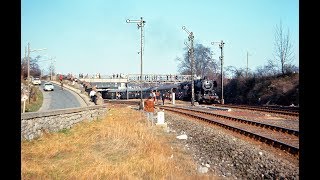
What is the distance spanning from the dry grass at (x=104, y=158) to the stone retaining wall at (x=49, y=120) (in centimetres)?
40

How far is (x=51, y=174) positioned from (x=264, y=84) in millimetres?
38159

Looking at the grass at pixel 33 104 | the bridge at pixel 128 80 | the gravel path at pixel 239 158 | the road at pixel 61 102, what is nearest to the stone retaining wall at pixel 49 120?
the road at pixel 61 102

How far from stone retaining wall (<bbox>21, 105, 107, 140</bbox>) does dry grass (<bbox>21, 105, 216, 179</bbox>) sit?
396 mm

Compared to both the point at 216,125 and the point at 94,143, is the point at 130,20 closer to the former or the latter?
the point at 216,125

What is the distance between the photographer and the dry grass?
7.90m

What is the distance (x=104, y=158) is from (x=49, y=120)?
552 centimetres

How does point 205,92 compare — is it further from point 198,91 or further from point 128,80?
point 128,80

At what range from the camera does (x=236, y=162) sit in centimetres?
917

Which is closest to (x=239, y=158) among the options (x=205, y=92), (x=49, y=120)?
(x=49, y=120)

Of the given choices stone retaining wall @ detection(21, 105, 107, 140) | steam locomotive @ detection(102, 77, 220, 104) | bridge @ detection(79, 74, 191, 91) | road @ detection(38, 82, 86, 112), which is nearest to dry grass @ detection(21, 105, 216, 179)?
stone retaining wall @ detection(21, 105, 107, 140)

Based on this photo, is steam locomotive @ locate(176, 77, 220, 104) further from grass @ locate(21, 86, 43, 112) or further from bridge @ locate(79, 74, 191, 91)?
bridge @ locate(79, 74, 191, 91)

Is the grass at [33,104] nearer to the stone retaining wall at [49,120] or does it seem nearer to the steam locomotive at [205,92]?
the stone retaining wall at [49,120]

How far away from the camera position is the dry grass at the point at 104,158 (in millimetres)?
7902
